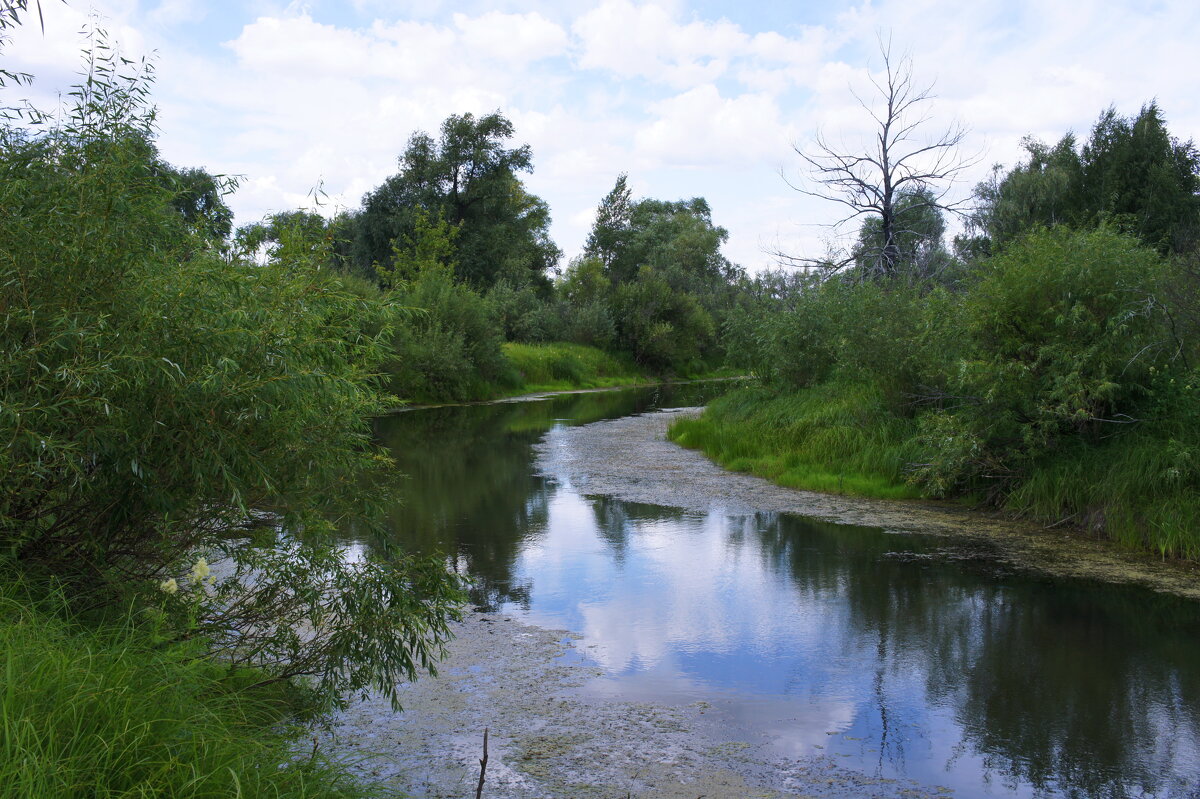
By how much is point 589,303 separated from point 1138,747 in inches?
1674

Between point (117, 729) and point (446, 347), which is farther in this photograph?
point (446, 347)

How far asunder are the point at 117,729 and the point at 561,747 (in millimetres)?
2434

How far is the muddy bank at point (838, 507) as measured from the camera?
346 inches

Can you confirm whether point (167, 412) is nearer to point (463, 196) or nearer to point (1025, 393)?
point (1025, 393)

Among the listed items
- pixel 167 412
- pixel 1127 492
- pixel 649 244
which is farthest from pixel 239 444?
pixel 649 244

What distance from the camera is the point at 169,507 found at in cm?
407

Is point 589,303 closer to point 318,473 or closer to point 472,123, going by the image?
point 472,123

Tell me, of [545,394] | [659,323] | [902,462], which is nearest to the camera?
[902,462]

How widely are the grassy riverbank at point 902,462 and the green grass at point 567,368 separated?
19087mm

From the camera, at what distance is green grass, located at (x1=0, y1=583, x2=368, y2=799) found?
280 centimetres

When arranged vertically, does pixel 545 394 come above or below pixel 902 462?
above

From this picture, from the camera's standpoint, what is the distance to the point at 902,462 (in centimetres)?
1266

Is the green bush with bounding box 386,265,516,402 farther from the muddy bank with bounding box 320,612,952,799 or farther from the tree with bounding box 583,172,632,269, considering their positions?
the tree with bounding box 583,172,632,269

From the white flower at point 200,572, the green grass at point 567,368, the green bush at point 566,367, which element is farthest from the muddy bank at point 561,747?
the green bush at point 566,367
